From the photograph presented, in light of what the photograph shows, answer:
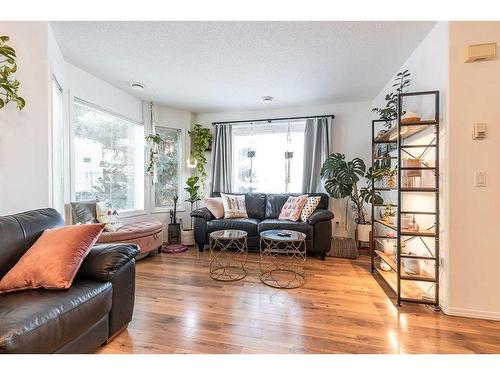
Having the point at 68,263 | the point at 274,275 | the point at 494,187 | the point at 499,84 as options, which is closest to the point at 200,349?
the point at 68,263

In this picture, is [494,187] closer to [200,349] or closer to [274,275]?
[274,275]

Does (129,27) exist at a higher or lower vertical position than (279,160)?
higher

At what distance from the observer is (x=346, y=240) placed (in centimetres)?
344

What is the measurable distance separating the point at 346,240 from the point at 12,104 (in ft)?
12.9

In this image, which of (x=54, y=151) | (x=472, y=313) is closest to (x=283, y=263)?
(x=472, y=313)

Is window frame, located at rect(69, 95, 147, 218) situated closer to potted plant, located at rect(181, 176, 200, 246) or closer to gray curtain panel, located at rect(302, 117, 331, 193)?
potted plant, located at rect(181, 176, 200, 246)

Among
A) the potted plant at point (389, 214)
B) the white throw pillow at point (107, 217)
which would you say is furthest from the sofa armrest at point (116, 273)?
the potted plant at point (389, 214)

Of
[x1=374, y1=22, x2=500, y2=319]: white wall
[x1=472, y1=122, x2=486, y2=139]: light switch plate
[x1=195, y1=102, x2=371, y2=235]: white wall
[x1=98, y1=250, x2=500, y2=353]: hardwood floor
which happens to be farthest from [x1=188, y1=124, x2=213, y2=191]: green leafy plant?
[x1=472, y1=122, x2=486, y2=139]: light switch plate

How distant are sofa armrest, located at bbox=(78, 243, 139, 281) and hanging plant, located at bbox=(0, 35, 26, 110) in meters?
1.25

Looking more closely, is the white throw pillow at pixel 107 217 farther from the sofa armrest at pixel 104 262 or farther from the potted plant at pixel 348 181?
the potted plant at pixel 348 181

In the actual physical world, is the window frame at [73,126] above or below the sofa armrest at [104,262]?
above

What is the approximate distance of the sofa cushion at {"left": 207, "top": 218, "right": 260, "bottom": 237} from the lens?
353cm

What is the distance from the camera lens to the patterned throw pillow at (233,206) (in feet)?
12.7

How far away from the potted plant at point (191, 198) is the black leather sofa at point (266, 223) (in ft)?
0.96
